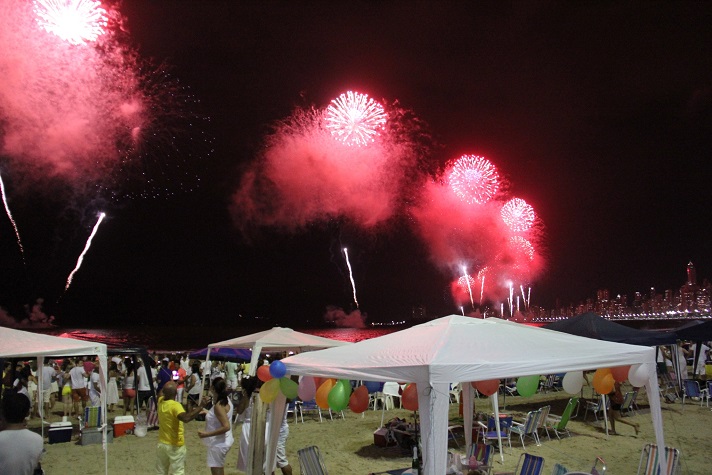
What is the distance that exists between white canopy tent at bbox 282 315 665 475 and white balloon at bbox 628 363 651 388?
1.1 inches

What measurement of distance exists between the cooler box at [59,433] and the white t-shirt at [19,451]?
992cm

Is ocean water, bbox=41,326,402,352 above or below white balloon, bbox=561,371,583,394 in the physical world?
below

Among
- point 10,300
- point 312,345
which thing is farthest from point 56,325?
point 312,345

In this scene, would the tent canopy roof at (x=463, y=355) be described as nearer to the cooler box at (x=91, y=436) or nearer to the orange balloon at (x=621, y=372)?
the orange balloon at (x=621, y=372)

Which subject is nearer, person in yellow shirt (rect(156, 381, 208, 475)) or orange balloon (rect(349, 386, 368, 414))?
person in yellow shirt (rect(156, 381, 208, 475))

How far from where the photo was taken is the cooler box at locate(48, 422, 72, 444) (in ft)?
41.3

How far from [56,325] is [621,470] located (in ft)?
665

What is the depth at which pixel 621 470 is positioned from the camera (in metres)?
9.59

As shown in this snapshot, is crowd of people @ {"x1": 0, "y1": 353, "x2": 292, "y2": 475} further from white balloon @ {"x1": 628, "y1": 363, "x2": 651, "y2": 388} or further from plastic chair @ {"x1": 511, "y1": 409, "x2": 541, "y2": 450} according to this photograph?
plastic chair @ {"x1": 511, "y1": 409, "x2": 541, "y2": 450}

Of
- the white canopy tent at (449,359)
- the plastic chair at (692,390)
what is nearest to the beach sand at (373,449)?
the plastic chair at (692,390)

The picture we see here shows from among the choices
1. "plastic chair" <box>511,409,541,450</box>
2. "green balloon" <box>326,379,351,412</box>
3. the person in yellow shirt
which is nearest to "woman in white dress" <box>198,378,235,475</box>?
the person in yellow shirt

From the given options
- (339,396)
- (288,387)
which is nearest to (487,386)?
(339,396)

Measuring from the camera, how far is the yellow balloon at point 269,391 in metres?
7.26

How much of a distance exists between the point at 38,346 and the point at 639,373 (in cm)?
964
